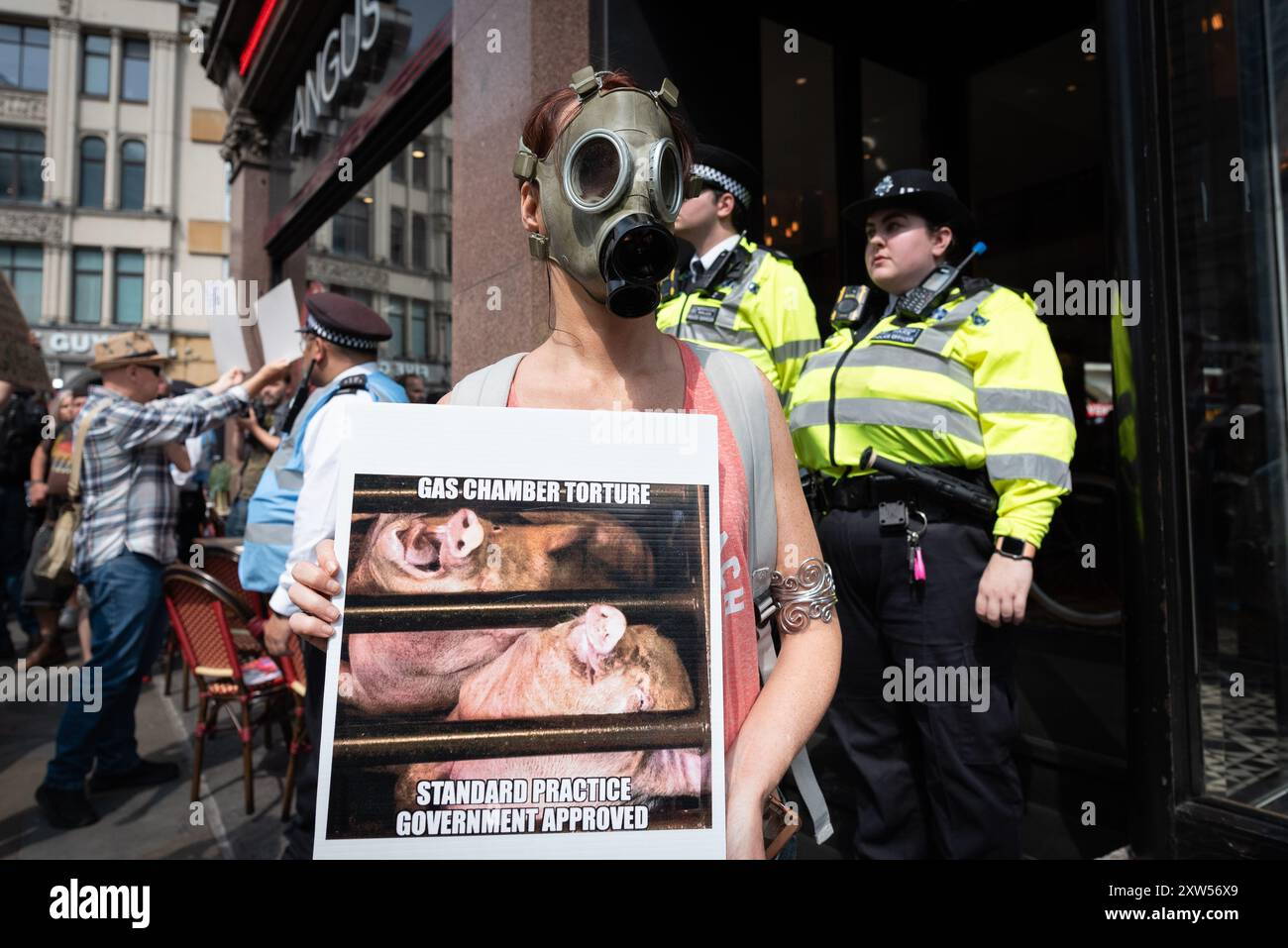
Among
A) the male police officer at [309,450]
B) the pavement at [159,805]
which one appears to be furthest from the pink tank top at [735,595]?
the pavement at [159,805]

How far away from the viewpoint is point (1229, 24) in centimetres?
295

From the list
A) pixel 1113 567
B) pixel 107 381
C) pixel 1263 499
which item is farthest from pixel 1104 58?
pixel 1113 567

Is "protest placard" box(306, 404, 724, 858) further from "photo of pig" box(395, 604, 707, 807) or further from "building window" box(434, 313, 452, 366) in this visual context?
"building window" box(434, 313, 452, 366)

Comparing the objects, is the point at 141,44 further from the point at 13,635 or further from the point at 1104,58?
the point at 1104,58

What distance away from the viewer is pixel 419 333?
7727 millimetres

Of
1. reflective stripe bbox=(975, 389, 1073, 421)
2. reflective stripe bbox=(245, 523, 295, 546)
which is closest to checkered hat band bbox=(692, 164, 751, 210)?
reflective stripe bbox=(975, 389, 1073, 421)

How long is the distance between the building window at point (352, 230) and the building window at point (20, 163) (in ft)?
91.2

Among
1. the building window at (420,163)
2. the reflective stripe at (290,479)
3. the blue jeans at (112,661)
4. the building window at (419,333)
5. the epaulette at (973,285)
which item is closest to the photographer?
the epaulette at (973,285)

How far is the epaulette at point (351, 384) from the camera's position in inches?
123

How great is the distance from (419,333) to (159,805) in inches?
189

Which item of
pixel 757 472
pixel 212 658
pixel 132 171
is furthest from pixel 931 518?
pixel 132 171

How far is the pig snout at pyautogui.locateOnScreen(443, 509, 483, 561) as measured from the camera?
0.97 m

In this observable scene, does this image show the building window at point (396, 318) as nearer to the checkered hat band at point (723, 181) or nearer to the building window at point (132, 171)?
the checkered hat band at point (723, 181)
